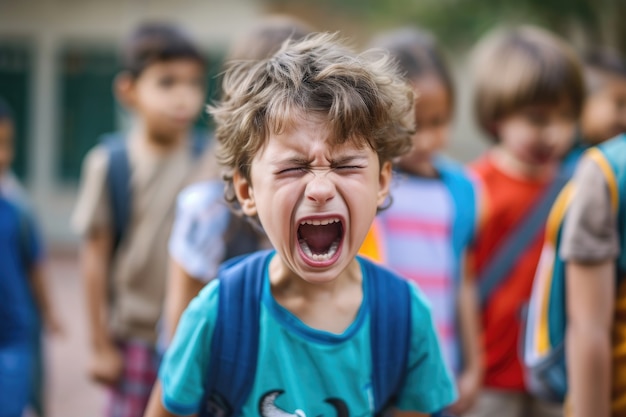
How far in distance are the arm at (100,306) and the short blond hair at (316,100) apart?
1.81 metres

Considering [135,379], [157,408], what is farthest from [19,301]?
[157,408]

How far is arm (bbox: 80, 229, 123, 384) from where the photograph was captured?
3611 mm

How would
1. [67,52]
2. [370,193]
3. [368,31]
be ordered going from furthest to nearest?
[368,31]
[67,52]
[370,193]

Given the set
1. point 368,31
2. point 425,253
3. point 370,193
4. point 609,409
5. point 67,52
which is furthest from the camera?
point 368,31

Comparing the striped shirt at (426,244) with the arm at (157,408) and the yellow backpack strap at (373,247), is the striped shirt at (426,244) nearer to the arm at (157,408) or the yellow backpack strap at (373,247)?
the yellow backpack strap at (373,247)

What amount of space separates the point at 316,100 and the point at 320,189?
19 cm

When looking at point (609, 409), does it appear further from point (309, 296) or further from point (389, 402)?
point (309, 296)

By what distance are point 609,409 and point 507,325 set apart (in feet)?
3.94

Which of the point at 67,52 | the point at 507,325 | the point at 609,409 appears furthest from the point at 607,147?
the point at 67,52

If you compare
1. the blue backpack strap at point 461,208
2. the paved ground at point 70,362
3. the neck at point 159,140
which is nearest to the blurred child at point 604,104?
the blue backpack strap at point 461,208

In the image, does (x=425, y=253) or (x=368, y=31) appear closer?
(x=425, y=253)

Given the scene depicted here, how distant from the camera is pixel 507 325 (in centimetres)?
343

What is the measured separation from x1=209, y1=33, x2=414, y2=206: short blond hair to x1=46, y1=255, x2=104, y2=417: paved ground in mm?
3038

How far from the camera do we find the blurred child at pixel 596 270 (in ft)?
7.08
